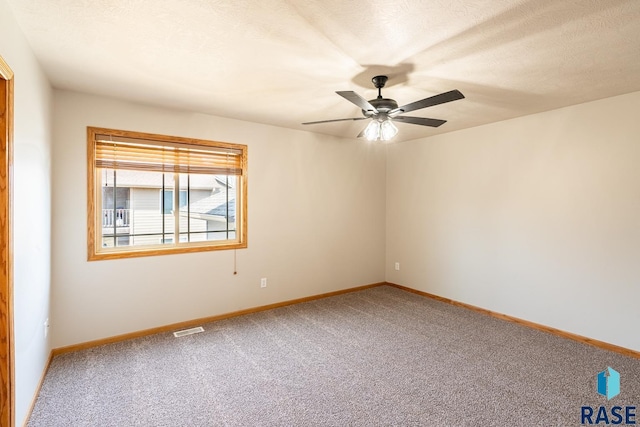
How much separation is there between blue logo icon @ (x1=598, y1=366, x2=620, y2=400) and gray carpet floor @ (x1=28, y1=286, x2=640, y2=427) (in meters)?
0.04

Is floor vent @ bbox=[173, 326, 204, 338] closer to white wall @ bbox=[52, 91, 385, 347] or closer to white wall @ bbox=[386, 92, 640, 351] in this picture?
white wall @ bbox=[52, 91, 385, 347]

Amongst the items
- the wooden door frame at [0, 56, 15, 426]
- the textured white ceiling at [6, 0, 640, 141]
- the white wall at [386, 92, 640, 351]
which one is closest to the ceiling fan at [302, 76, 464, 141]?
the textured white ceiling at [6, 0, 640, 141]

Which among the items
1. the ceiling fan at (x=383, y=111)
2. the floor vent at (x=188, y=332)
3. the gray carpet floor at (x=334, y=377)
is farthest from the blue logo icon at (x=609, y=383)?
the floor vent at (x=188, y=332)

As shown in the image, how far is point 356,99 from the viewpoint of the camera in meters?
2.26

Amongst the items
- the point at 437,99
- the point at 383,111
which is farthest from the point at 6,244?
the point at 437,99

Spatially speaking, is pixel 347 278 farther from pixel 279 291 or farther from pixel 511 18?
pixel 511 18

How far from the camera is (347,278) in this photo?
496 cm

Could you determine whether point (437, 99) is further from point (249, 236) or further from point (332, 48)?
point (249, 236)

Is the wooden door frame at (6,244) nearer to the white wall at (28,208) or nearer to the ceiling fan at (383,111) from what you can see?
the white wall at (28,208)

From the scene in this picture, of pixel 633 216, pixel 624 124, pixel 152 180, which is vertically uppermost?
pixel 624 124

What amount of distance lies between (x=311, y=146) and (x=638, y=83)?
3.32 meters

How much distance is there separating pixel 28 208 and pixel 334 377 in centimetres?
245

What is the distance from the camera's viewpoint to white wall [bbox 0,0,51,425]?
186 centimetres

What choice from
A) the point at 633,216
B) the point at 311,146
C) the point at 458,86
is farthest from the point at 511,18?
the point at 311,146
